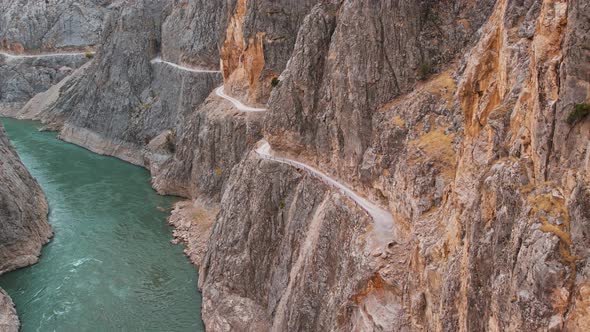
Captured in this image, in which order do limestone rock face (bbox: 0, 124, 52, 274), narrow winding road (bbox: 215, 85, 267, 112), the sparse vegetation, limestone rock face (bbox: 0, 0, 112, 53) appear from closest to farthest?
the sparse vegetation < limestone rock face (bbox: 0, 124, 52, 274) < narrow winding road (bbox: 215, 85, 267, 112) < limestone rock face (bbox: 0, 0, 112, 53)

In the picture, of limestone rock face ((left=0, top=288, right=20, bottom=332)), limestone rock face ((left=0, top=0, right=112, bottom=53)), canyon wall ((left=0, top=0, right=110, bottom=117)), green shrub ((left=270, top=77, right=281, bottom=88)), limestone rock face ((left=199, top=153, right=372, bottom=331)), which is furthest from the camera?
limestone rock face ((left=0, top=0, right=112, bottom=53))

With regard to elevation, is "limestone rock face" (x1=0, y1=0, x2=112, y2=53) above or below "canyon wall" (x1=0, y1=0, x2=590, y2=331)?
above

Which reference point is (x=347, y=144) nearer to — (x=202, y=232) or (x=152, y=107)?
(x=202, y=232)

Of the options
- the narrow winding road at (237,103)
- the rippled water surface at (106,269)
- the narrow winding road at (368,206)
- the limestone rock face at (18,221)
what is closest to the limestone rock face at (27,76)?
the rippled water surface at (106,269)

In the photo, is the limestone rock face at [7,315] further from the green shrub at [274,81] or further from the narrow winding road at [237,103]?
the green shrub at [274,81]

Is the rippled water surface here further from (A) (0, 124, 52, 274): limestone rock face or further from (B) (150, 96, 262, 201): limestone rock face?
(B) (150, 96, 262, 201): limestone rock face

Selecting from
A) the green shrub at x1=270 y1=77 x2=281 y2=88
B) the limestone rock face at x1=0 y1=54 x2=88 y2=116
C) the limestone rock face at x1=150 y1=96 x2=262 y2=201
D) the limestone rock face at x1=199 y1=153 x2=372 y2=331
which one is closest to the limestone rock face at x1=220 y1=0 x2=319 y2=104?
the green shrub at x1=270 y1=77 x2=281 y2=88

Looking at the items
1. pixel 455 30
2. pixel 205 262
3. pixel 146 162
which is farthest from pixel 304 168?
pixel 146 162

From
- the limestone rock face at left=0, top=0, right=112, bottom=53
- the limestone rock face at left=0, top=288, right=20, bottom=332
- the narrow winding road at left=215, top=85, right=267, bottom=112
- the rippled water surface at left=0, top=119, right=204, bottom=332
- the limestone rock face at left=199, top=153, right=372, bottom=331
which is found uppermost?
the limestone rock face at left=0, top=0, right=112, bottom=53

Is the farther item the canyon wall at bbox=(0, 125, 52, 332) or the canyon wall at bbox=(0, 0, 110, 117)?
the canyon wall at bbox=(0, 0, 110, 117)
